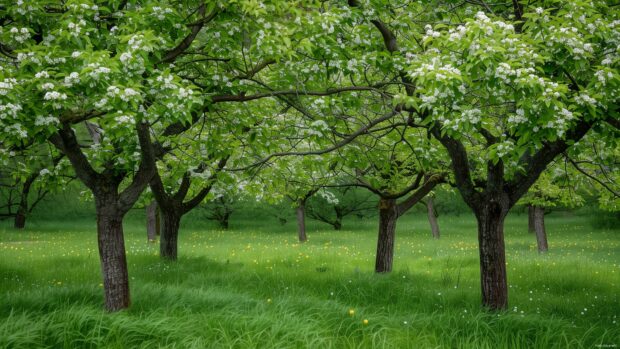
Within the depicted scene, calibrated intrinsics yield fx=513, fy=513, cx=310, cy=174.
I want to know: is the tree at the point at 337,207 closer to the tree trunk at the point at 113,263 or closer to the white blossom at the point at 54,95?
the tree trunk at the point at 113,263

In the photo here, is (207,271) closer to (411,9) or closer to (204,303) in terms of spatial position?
(204,303)

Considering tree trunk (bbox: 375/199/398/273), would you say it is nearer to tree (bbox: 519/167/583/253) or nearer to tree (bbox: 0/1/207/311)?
tree (bbox: 519/167/583/253)

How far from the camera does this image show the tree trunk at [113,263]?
25.0 feet

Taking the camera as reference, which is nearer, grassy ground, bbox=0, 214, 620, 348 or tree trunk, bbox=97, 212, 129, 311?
grassy ground, bbox=0, 214, 620, 348

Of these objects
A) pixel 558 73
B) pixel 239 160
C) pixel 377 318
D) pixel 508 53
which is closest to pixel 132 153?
pixel 239 160

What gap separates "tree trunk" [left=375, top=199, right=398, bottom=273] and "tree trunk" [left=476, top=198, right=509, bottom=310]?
410 cm

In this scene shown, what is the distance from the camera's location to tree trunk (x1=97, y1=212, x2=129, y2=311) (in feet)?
25.0

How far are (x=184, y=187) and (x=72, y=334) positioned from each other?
8116mm

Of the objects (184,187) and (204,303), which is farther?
(184,187)

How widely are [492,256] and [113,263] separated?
6.13m

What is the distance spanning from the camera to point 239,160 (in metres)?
9.86

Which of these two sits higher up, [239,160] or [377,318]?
[239,160]

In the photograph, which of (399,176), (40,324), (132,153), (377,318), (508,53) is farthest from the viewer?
(399,176)

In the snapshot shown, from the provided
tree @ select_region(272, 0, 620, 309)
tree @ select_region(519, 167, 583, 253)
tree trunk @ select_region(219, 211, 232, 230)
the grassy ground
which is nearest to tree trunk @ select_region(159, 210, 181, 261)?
the grassy ground
